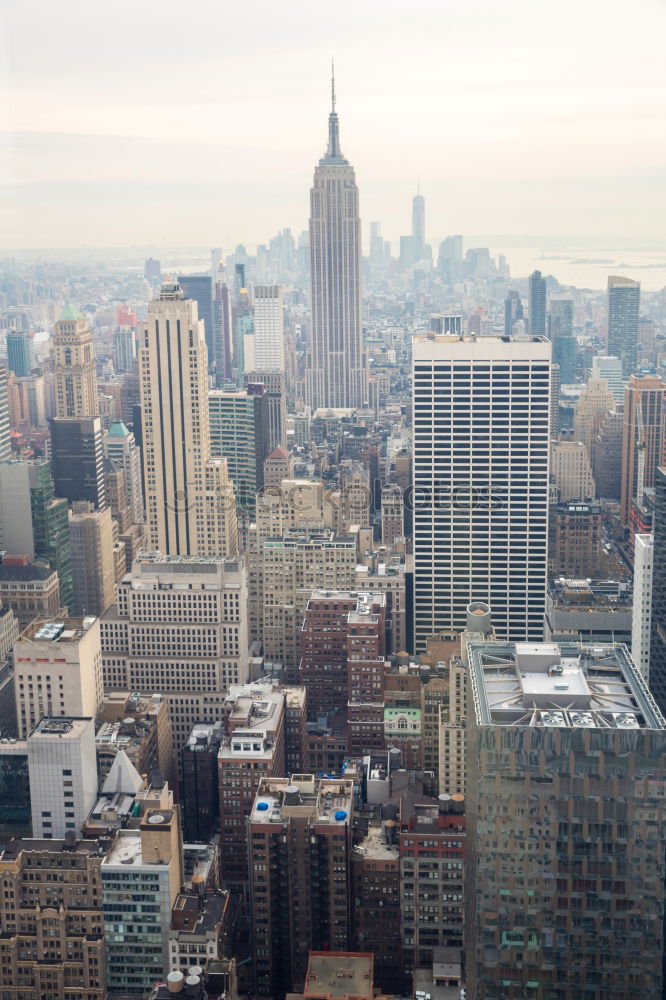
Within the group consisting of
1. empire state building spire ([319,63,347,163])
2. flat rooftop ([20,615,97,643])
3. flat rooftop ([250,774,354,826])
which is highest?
empire state building spire ([319,63,347,163])

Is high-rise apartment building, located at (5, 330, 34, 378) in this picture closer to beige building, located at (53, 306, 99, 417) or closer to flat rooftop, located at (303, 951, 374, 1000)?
beige building, located at (53, 306, 99, 417)

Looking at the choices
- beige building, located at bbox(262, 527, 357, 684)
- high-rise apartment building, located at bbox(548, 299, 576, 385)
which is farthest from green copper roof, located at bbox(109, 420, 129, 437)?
high-rise apartment building, located at bbox(548, 299, 576, 385)

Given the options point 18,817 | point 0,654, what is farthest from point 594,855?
point 0,654

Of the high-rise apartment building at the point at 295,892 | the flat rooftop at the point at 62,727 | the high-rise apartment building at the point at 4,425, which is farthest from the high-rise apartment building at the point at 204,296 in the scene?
the high-rise apartment building at the point at 295,892

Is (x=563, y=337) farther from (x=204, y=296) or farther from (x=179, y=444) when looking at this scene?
(x=179, y=444)

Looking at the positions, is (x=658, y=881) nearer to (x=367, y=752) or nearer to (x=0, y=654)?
(x=367, y=752)

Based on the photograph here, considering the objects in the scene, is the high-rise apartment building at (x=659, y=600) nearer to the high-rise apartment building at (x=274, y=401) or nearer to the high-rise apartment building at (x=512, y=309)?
the high-rise apartment building at (x=512, y=309)

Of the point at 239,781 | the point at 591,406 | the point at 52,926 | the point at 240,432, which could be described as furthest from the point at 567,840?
the point at 591,406
